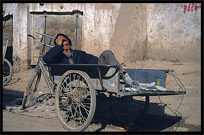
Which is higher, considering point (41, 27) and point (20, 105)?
point (41, 27)

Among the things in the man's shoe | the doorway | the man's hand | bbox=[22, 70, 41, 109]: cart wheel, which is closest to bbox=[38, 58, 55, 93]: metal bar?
bbox=[22, 70, 41, 109]: cart wheel

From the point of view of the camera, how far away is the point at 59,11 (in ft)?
30.6

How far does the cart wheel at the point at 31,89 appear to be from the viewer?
4.89 metres

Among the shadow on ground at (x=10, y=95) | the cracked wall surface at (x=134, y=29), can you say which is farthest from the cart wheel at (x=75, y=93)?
the cracked wall surface at (x=134, y=29)

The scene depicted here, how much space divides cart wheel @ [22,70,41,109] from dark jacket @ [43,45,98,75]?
74 cm

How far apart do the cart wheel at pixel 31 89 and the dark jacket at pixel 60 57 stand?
74 cm

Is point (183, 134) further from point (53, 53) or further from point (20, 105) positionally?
point (20, 105)

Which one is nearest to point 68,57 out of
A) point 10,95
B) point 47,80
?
point 47,80

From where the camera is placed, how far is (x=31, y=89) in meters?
5.11

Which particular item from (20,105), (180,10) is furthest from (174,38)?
(20,105)

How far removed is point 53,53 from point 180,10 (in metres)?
5.49

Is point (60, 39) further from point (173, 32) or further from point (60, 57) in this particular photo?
point (173, 32)

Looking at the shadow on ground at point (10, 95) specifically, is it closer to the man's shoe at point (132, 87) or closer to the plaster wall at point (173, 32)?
the man's shoe at point (132, 87)

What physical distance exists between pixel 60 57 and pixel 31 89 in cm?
119
